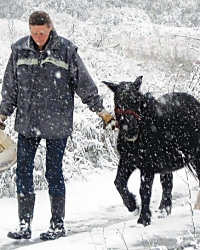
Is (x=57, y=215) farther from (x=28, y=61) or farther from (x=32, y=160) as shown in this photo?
(x=28, y=61)

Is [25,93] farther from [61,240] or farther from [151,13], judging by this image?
[151,13]

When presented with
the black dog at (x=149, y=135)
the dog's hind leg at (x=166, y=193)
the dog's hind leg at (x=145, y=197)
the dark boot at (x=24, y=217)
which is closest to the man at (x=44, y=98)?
the dark boot at (x=24, y=217)

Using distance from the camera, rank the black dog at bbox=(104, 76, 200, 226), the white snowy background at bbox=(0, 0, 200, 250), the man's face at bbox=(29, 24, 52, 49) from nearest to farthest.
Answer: the white snowy background at bbox=(0, 0, 200, 250) < the man's face at bbox=(29, 24, 52, 49) < the black dog at bbox=(104, 76, 200, 226)

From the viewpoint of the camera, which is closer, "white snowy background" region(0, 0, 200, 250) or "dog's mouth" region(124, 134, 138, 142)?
"white snowy background" region(0, 0, 200, 250)

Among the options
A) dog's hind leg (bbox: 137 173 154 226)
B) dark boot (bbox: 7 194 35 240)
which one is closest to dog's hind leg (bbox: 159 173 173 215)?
dog's hind leg (bbox: 137 173 154 226)

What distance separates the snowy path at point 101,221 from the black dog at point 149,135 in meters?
0.24

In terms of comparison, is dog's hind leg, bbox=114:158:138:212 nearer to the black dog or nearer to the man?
the black dog

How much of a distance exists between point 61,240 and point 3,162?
0.81 metres

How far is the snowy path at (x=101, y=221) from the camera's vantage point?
3604 millimetres

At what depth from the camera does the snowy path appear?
3604 mm

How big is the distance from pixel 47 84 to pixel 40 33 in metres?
0.40

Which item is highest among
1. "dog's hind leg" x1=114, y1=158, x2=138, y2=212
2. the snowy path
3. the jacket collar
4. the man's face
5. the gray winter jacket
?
the man's face

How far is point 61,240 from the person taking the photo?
3.84m

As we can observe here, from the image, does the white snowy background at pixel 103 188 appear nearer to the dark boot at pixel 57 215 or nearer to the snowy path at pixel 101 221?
the snowy path at pixel 101 221
